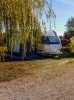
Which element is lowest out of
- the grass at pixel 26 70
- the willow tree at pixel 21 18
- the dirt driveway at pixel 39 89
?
the grass at pixel 26 70

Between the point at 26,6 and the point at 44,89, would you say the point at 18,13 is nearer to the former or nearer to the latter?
the point at 26,6

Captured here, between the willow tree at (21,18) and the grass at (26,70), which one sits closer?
the willow tree at (21,18)

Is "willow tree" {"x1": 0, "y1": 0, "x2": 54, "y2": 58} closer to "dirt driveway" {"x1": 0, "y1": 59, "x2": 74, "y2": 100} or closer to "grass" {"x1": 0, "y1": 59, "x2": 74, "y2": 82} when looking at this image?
"dirt driveway" {"x1": 0, "y1": 59, "x2": 74, "y2": 100}

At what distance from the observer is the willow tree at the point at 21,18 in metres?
10.9

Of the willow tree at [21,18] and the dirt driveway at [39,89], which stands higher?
the willow tree at [21,18]

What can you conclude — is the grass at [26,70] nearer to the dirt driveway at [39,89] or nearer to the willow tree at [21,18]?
the dirt driveway at [39,89]

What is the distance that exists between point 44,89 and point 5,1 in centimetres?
334

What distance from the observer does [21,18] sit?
11297mm

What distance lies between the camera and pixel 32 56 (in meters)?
29.4

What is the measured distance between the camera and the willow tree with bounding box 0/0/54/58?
35.6 feet

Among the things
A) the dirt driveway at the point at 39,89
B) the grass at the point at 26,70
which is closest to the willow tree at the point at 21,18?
the dirt driveway at the point at 39,89

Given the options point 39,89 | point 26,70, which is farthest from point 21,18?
point 26,70

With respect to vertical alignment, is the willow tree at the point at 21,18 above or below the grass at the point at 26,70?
above

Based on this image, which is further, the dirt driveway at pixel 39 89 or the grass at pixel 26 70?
the grass at pixel 26 70
